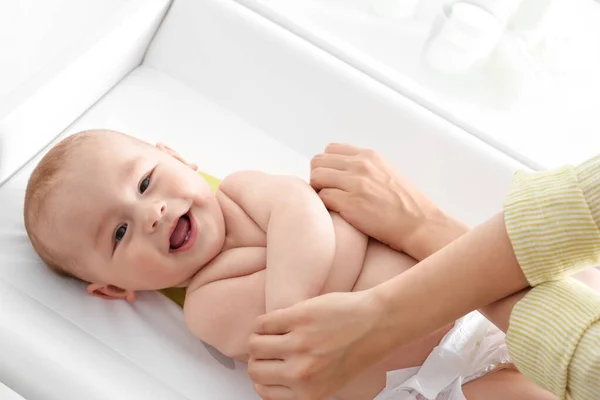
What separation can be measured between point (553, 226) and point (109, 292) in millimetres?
818

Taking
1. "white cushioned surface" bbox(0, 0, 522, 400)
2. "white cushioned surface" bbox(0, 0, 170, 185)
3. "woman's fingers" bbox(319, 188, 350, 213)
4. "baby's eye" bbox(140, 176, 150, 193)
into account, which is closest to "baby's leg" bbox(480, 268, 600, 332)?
"woman's fingers" bbox(319, 188, 350, 213)

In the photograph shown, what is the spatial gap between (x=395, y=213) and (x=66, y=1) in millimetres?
998

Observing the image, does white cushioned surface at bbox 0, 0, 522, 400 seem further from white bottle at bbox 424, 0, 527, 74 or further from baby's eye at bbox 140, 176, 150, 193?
white bottle at bbox 424, 0, 527, 74

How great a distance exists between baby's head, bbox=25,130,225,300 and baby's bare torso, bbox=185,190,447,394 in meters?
0.04

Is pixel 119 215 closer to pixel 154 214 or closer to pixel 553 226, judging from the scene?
pixel 154 214

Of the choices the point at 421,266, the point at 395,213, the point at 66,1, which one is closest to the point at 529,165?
the point at 395,213

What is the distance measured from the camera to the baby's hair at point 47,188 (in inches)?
48.8

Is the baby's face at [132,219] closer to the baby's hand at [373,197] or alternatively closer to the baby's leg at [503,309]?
the baby's hand at [373,197]

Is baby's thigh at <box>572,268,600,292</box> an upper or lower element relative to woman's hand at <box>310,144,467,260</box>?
upper

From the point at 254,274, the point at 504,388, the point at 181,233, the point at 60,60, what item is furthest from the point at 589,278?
the point at 60,60

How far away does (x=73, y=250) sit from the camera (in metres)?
1.25

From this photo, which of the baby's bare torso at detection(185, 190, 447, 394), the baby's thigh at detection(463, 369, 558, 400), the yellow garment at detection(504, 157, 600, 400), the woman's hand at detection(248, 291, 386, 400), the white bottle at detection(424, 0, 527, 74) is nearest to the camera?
the yellow garment at detection(504, 157, 600, 400)

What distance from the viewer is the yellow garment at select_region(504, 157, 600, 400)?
84 cm

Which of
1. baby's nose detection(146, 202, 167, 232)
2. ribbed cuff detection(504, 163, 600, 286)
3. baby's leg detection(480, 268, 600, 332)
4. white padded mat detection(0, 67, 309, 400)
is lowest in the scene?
white padded mat detection(0, 67, 309, 400)
